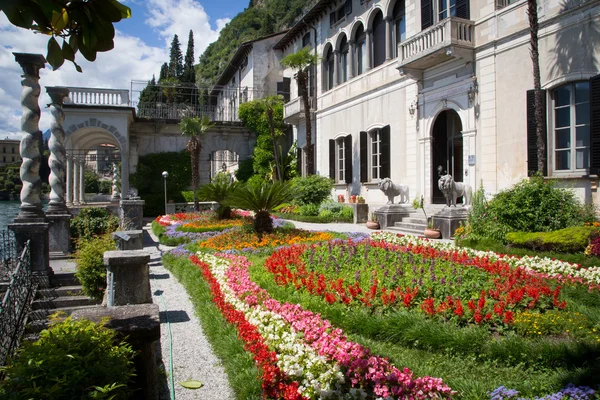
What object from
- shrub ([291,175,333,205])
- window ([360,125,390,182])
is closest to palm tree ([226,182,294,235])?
window ([360,125,390,182])

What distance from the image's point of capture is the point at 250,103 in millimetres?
28078

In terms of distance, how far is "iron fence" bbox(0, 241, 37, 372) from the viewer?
3.81m

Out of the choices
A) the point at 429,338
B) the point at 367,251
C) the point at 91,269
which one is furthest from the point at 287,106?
the point at 429,338

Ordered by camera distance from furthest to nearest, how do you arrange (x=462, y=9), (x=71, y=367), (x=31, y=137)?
(x=462, y=9)
(x=31, y=137)
(x=71, y=367)

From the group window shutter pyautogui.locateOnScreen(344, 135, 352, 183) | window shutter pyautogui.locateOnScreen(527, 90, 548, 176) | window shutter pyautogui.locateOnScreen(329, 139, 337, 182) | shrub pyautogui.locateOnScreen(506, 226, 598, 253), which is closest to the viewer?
shrub pyautogui.locateOnScreen(506, 226, 598, 253)

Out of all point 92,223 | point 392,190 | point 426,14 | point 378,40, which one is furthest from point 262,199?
point 378,40

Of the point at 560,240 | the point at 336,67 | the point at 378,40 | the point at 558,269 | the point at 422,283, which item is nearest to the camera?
the point at 422,283

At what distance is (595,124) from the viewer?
32.9 ft

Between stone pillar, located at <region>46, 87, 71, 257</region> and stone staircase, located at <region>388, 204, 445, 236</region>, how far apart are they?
32.5 ft

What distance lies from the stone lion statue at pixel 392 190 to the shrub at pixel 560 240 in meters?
6.70

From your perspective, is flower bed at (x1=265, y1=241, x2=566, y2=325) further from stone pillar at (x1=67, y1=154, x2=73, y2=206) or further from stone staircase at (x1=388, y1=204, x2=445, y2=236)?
stone pillar at (x1=67, y1=154, x2=73, y2=206)

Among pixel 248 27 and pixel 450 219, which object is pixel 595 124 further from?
pixel 248 27

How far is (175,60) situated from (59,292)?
206 ft

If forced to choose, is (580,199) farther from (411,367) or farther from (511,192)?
(411,367)
